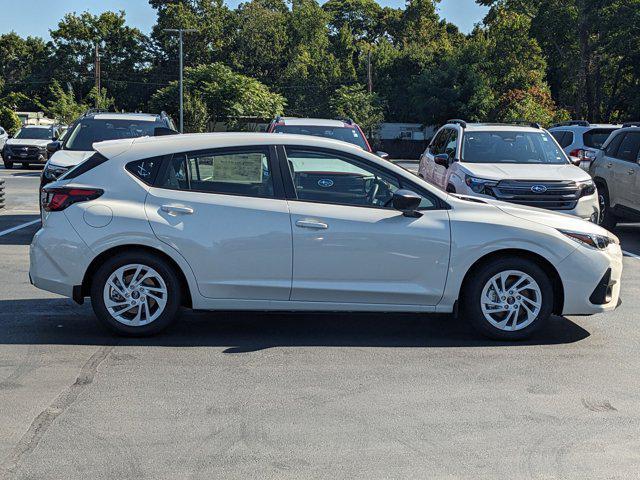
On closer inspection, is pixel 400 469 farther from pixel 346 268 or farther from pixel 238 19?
pixel 238 19

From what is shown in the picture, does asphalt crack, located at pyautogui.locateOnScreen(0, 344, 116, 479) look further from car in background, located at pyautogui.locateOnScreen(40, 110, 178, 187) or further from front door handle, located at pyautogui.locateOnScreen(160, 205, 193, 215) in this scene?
car in background, located at pyautogui.locateOnScreen(40, 110, 178, 187)

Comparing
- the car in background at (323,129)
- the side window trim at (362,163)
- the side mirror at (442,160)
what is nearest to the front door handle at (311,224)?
the side window trim at (362,163)

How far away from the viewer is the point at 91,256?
7055 mm

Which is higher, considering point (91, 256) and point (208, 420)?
point (91, 256)

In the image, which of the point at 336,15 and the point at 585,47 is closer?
the point at 585,47

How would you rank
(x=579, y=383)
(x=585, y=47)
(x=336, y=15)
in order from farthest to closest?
(x=336, y=15)
(x=585, y=47)
(x=579, y=383)

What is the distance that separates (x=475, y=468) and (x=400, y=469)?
38cm

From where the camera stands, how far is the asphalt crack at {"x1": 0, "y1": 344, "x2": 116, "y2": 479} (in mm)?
4570

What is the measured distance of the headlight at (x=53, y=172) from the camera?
12.5m

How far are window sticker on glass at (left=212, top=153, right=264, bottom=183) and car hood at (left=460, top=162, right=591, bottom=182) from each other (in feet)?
18.9

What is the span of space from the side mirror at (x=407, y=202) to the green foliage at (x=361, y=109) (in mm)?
60883

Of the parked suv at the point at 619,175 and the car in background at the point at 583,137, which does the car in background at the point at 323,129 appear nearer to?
the parked suv at the point at 619,175

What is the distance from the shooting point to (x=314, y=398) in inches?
225

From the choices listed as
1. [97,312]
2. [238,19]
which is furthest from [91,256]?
[238,19]
